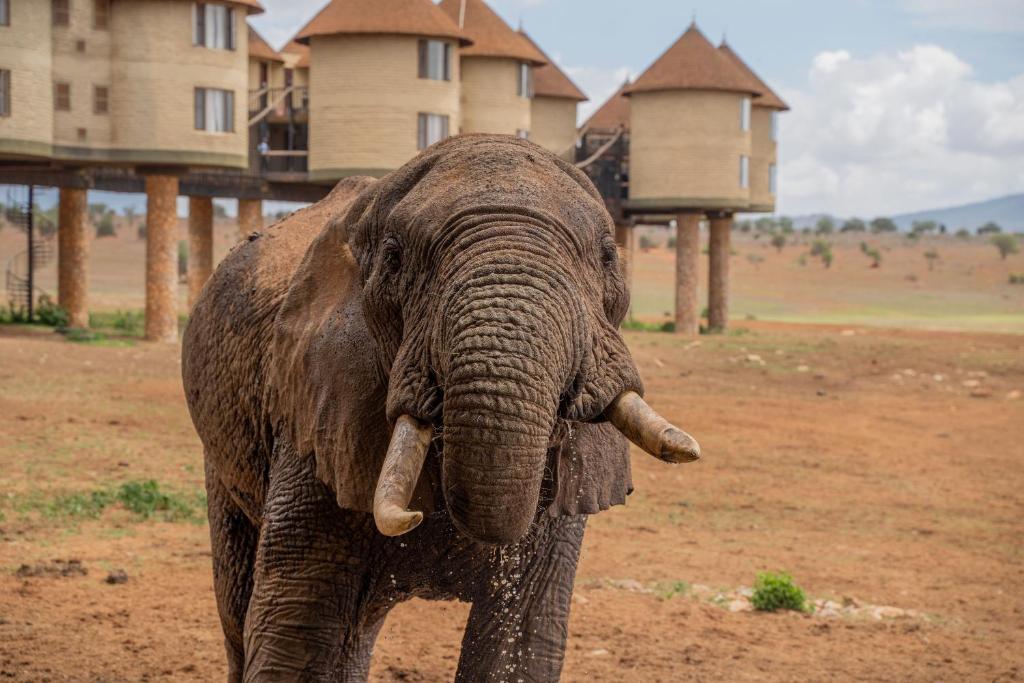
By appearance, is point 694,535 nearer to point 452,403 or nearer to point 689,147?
point 452,403

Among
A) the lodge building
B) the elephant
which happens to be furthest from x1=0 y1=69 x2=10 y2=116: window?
the elephant

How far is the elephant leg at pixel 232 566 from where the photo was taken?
5.84 m

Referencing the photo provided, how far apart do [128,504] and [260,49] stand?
25905mm

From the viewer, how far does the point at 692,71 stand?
35.5m

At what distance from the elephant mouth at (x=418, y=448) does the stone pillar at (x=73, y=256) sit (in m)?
27.9

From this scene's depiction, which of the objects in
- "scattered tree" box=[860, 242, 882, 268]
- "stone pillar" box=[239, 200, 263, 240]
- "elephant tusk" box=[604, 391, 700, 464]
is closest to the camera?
"elephant tusk" box=[604, 391, 700, 464]

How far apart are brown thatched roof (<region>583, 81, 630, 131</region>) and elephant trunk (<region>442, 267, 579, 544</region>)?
36.8 meters

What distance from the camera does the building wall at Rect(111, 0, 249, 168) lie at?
27250 mm

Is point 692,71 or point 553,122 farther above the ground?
point 692,71

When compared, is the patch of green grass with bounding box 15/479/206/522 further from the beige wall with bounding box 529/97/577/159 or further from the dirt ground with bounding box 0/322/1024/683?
the beige wall with bounding box 529/97/577/159

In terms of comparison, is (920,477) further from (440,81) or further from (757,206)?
(757,206)

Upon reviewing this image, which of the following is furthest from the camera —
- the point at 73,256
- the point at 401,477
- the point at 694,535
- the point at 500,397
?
the point at 73,256

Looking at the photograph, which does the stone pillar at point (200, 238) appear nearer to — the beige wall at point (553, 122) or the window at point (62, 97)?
the window at point (62, 97)

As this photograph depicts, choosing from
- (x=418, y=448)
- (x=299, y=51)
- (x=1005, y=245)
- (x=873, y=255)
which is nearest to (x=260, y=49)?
(x=299, y=51)
